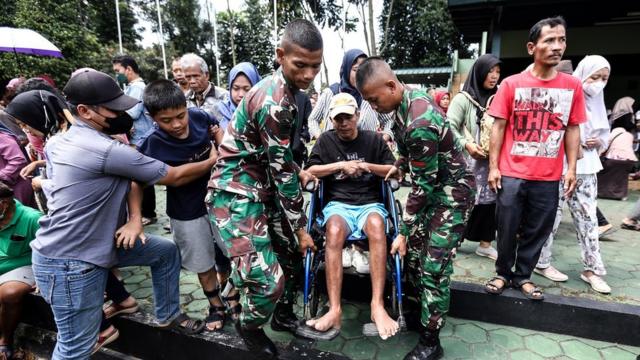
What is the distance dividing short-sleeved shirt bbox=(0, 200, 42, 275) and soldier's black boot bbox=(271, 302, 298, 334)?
6.57 ft

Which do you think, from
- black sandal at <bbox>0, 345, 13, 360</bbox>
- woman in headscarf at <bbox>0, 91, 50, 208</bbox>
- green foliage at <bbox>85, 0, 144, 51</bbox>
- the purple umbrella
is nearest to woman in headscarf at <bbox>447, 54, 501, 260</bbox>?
woman in headscarf at <bbox>0, 91, 50, 208</bbox>

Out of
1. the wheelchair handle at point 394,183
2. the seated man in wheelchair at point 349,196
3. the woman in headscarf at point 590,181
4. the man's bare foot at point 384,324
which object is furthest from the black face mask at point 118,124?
the woman in headscarf at point 590,181

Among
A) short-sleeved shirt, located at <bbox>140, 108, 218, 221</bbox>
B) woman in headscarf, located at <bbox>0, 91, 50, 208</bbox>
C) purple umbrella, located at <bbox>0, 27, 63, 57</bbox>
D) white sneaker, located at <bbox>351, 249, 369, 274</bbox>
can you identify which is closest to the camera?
short-sleeved shirt, located at <bbox>140, 108, 218, 221</bbox>

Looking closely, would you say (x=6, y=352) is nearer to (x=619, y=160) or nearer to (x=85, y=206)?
(x=85, y=206)

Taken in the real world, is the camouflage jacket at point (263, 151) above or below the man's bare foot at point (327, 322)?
above

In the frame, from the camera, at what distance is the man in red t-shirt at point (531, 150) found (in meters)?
2.58

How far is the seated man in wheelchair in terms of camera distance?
241 cm

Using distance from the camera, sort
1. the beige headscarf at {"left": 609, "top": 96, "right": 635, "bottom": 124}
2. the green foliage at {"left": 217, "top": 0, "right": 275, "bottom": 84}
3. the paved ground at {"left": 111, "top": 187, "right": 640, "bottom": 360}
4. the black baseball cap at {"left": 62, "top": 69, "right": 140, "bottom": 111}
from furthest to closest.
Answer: the green foliage at {"left": 217, "top": 0, "right": 275, "bottom": 84} → the beige headscarf at {"left": 609, "top": 96, "right": 635, "bottom": 124} → the paved ground at {"left": 111, "top": 187, "right": 640, "bottom": 360} → the black baseball cap at {"left": 62, "top": 69, "right": 140, "bottom": 111}

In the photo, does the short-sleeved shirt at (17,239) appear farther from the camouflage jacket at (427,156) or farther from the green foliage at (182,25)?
the green foliage at (182,25)

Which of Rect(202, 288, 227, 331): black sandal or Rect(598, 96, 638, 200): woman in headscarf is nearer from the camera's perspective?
Rect(202, 288, 227, 331): black sandal

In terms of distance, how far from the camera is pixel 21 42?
554 cm

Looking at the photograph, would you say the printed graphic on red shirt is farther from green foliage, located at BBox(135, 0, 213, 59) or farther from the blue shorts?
green foliage, located at BBox(135, 0, 213, 59)

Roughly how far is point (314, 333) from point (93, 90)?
1.97 m

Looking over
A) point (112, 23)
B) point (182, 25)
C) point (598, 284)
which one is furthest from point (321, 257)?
point (182, 25)
